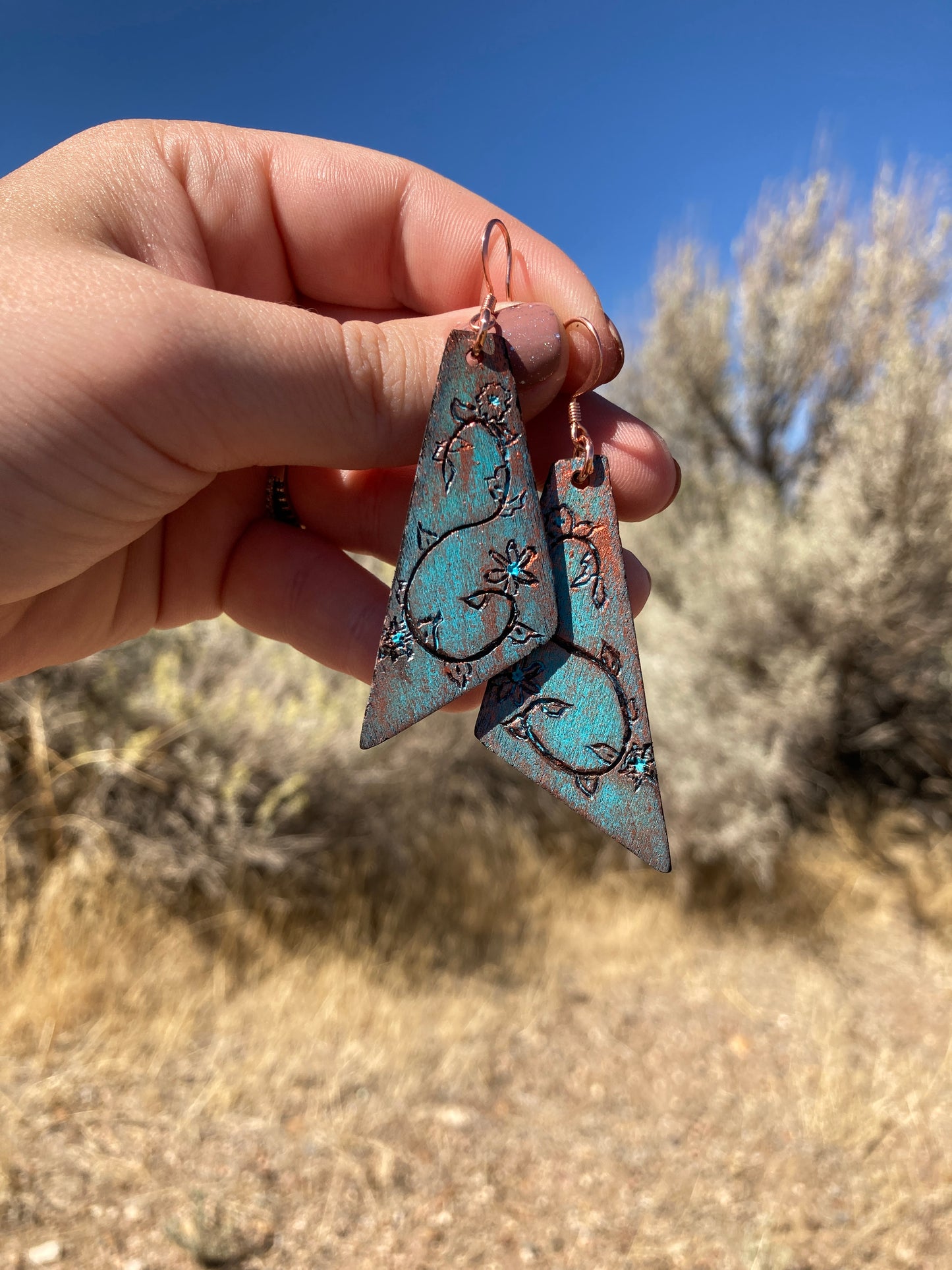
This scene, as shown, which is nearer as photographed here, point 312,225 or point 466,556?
point 466,556

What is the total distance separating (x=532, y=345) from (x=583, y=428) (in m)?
0.18

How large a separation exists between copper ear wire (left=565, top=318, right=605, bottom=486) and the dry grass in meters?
2.05

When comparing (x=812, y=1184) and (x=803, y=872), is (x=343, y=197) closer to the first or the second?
(x=812, y=1184)

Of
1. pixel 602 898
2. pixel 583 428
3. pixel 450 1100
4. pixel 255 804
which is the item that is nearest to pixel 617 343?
pixel 583 428

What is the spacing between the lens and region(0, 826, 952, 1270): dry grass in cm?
226

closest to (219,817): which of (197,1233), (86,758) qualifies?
(86,758)

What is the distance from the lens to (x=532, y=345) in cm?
141

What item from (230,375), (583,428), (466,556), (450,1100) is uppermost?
(583,428)

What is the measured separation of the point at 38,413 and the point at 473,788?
3746 millimetres

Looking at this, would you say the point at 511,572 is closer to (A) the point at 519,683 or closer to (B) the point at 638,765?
(A) the point at 519,683

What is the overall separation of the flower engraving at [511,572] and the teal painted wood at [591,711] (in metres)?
0.08

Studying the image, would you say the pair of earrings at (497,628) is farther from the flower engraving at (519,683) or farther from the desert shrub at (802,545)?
the desert shrub at (802,545)

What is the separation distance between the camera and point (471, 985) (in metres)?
3.57

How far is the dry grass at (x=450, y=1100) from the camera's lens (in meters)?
2.26
